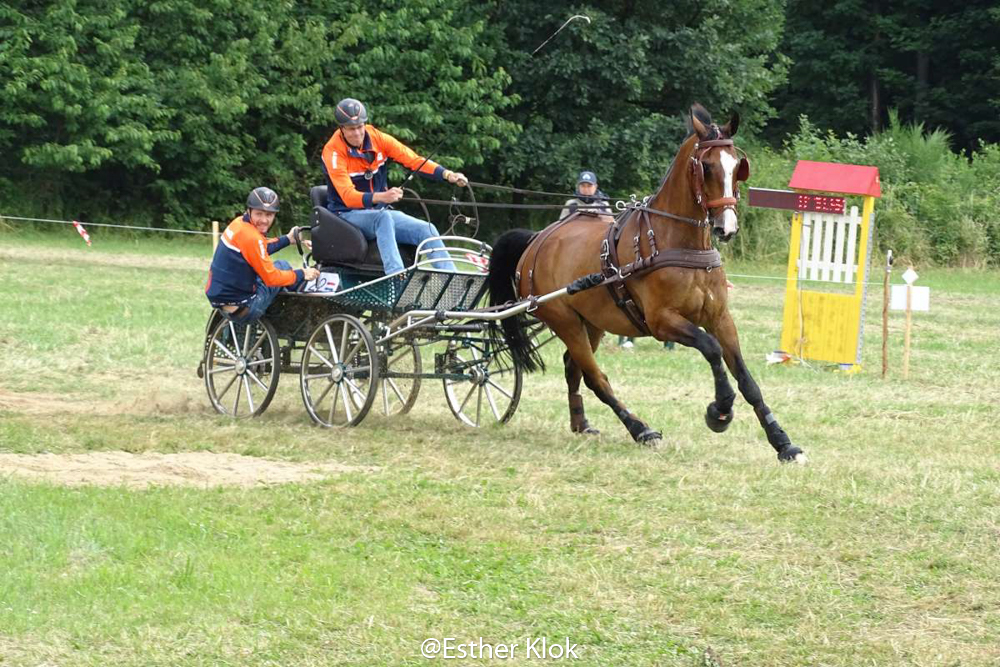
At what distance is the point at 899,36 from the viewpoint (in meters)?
41.9

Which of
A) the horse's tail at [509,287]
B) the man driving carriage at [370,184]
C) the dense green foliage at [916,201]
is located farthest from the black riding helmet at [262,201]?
the dense green foliage at [916,201]

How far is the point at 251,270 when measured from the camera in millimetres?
9898

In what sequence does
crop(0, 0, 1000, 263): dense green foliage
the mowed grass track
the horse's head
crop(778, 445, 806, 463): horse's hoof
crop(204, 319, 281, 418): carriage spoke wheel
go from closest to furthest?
1. the mowed grass track
2. the horse's head
3. crop(778, 445, 806, 463): horse's hoof
4. crop(204, 319, 281, 418): carriage spoke wheel
5. crop(0, 0, 1000, 263): dense green foliage

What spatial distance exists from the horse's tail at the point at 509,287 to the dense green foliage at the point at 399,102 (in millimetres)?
18679

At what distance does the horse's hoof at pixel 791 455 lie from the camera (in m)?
8.48

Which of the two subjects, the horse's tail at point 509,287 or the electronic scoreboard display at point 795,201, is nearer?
the horse's tail at point 509,287

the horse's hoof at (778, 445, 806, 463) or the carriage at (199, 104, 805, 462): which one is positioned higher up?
the carriage at (199, 104, 805, 462)

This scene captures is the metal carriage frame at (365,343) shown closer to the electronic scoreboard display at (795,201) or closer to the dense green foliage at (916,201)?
the electronic scoreboard display at (795,201)

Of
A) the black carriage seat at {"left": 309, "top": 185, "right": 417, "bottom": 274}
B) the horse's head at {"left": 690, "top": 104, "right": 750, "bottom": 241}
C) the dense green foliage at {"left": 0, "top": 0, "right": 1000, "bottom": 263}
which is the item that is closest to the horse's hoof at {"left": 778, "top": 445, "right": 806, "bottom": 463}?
the horse's head at {"left": 690, "top": 104, "right": 750, "bottom": 241}

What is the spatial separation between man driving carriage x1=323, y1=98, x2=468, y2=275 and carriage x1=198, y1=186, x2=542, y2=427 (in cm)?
11

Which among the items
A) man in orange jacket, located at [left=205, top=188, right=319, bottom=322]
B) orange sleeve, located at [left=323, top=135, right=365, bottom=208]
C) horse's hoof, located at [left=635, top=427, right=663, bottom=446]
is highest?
orange sleeve, located at [left=323, top=135, right=365, bottom=208]

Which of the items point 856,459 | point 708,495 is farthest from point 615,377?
point 708,495

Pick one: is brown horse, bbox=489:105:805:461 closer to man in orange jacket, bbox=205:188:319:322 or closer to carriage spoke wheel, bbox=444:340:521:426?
carriage spoke wheel, bbox=444:340:521:426

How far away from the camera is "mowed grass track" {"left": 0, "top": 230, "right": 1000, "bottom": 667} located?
5254 millimetres
